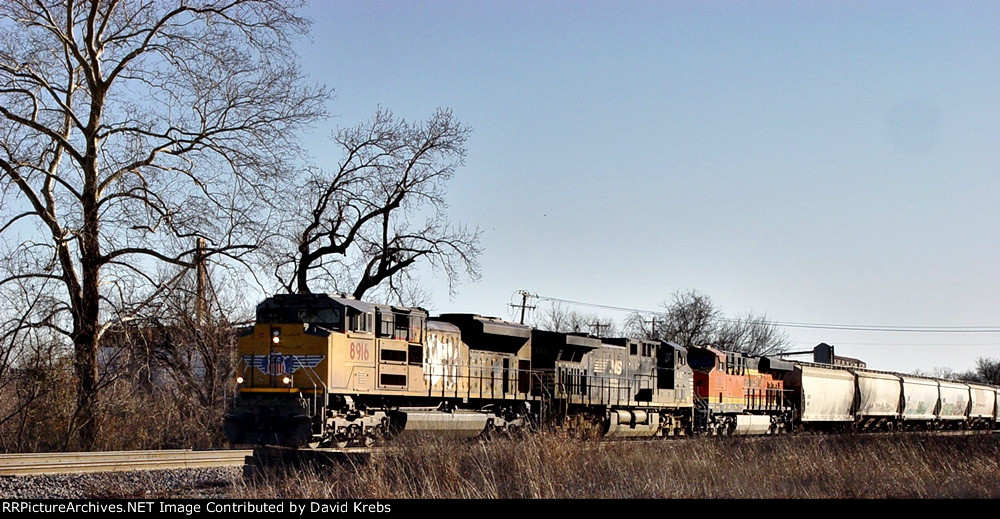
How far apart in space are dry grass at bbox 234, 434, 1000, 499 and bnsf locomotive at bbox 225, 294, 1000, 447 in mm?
2320

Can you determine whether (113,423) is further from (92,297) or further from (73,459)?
(73,459)

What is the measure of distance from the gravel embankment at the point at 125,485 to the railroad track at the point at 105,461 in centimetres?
51

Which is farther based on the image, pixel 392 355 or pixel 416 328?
pixel 416 328

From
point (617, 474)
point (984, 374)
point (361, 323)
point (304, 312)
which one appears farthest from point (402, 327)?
point (984, 374)

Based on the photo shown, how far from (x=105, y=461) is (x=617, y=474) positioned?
8.89 metres

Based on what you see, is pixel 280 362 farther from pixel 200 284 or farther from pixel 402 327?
pixel 200 284

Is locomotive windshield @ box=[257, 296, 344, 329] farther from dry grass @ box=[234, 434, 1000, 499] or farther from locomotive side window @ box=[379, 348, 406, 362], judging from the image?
dry grass @ box=[234, 434, 1000, 499]

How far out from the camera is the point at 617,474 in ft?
45.2

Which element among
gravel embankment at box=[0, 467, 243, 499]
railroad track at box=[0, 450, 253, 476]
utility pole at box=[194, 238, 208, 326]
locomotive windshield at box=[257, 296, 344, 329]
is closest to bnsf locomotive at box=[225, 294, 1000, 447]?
locomotive windshield at box=[257, 296, 344, 329]

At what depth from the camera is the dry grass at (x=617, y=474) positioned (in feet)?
40.1

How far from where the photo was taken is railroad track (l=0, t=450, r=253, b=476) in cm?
1519

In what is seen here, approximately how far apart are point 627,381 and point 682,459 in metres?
11.5
